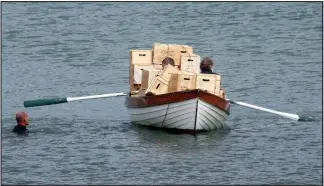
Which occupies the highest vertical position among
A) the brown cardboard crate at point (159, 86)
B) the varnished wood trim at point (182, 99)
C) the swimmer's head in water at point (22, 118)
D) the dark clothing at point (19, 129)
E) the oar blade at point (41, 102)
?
the brown cardboard crate at point (159, 86)

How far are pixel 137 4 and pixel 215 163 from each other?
28824 millimetres

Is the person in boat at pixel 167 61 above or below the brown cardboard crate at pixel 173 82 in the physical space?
above

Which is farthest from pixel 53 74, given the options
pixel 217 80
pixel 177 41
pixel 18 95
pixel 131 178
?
pixel 131 178

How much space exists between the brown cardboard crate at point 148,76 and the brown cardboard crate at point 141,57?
1428 millimetres

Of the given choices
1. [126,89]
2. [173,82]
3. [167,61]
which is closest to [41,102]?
[167,61]

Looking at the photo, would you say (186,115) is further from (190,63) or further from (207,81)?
(190,63)

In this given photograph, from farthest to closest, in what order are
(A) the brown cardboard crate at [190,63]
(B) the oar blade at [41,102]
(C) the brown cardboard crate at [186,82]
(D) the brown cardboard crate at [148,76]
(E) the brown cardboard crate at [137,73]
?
(E) the brown cardboard crate at [137,73]
(B) the oar blade at [41,102]
(A) the brown cardboard crate at [190,63]
(D) the brown cardboard crate at [148,76]
(C) the brown cardboard crate at [186,82]

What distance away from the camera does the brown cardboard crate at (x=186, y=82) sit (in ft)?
118

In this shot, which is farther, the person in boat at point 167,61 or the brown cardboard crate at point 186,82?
the person in boat at point 167,61

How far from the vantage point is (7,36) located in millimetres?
55250

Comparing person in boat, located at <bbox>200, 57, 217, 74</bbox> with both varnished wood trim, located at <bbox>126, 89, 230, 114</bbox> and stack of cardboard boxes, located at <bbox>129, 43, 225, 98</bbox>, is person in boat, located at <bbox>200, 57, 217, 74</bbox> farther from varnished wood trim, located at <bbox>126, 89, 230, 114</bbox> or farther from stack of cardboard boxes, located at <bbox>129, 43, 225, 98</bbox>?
varnished wood trim, located at <bbox>126, 89, 230, 114</bbox>

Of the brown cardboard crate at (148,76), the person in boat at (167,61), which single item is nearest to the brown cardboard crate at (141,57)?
the person in boat at (167,61)

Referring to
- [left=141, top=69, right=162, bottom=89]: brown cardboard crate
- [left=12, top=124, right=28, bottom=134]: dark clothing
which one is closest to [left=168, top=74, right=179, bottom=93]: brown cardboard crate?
[left=141, top=69, right=162, bottom=89]: brown cardboard crate

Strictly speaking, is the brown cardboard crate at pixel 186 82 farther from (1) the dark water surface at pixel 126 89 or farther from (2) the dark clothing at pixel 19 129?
(2) the dark clothing at pixel 19 129
